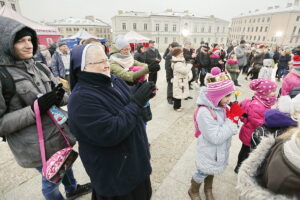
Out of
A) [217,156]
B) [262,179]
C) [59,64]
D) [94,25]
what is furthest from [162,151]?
[94,25]

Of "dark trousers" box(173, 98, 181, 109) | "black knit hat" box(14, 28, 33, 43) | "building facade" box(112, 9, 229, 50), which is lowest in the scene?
"dark trousers" box(173, 98, 181, 109)

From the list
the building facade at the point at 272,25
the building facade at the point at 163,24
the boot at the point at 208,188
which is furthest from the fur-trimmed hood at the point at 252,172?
the building facade at the point at 163,24

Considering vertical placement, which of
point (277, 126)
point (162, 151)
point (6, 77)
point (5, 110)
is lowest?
point (162, 151)

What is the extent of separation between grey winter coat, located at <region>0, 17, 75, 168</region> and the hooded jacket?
5.25 ft

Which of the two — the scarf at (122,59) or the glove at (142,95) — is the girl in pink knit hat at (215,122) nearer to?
the glove at (142,95)

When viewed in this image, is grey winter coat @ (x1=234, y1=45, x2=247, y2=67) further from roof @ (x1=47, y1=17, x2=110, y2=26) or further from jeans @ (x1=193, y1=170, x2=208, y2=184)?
roof @ (x1=47, y1=17, x2=110, y2=26)

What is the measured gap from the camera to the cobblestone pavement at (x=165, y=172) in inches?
90.3

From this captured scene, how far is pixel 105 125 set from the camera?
1098mm

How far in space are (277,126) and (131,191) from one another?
1542 millimetres

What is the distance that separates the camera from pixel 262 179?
89 centimetres

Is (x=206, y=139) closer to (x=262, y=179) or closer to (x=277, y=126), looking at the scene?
(x=277, y=126)

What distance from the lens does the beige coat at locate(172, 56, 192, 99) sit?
4230 mm

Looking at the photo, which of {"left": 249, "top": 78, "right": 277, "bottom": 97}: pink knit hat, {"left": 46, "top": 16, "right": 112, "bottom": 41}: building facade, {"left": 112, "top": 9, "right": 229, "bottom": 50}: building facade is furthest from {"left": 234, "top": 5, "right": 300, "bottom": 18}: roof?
{"left": 249, "top": 78, "right": 277, "bottom": 97}: pink knit hat

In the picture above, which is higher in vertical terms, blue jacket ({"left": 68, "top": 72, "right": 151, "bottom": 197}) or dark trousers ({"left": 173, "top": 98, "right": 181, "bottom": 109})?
blue jacket ({"left": 68, "top": 72, "right": 151, "bottom": 197})
